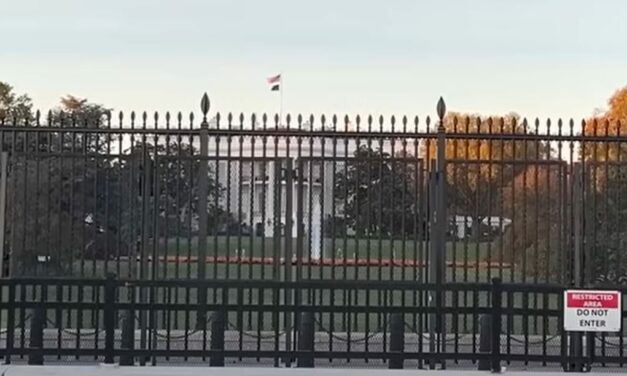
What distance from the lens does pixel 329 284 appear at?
9.20 m

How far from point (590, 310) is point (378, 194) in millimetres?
2918

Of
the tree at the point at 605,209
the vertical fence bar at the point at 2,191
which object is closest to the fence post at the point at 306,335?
the tree at the point at 605,209

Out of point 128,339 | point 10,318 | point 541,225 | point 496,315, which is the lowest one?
point 128,339

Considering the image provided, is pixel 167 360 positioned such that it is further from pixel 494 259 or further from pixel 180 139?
pixel 494 259

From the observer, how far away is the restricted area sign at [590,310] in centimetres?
904

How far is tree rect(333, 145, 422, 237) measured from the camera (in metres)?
10.3

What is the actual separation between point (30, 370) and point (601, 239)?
7663 millimetres

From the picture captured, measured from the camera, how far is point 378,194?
34.3ft

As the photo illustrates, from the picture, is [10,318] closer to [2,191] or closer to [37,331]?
[37,331]

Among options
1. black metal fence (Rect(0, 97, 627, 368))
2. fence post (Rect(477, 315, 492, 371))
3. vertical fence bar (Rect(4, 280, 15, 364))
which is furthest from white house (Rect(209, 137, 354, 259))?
vertical fence bar (Rect(4, 280, 15, 364))

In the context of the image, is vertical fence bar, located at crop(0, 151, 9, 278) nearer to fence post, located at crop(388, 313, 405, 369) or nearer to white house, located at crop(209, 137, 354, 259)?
white house, located at crop(209, 137, 354, 259)

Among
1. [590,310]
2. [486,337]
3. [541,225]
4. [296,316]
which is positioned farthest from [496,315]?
[541,225]

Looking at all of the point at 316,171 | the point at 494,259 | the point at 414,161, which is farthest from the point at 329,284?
the point at 494,259

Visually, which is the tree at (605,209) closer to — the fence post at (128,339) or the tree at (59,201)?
the fence post at (128,339)
